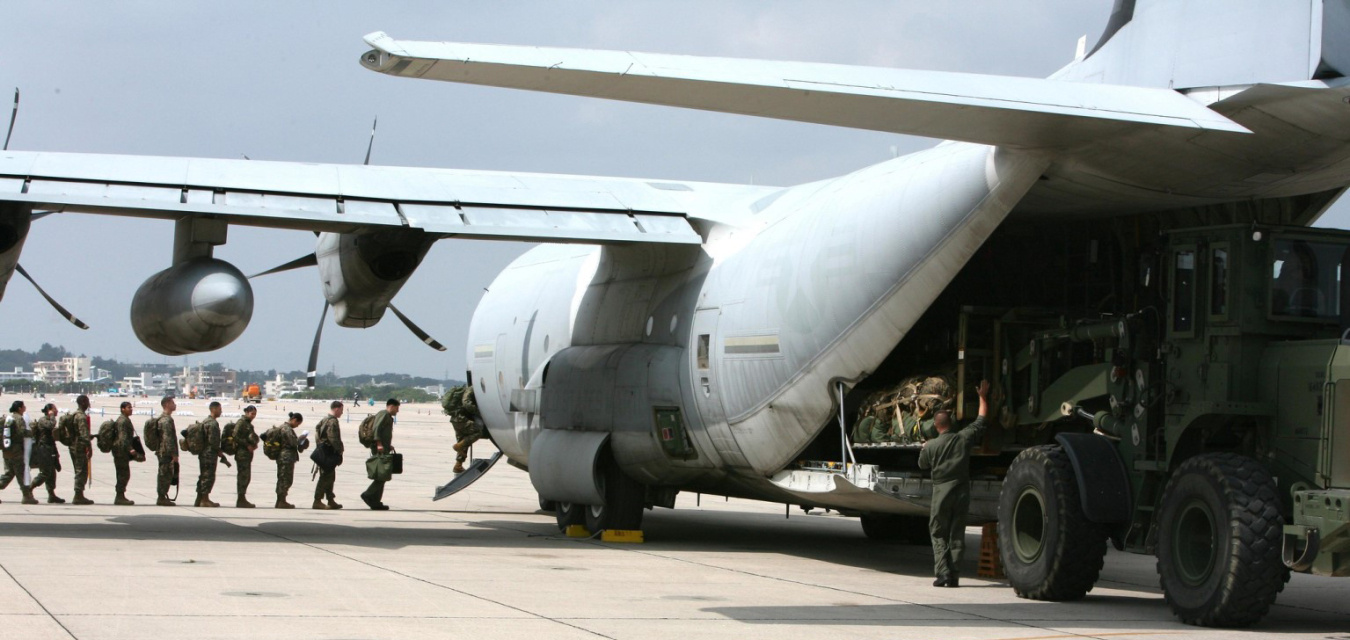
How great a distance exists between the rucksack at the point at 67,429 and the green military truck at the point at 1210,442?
42.7ft

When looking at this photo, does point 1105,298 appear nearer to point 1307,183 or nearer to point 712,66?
point 1307,183

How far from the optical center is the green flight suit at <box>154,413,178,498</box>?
60.4ft

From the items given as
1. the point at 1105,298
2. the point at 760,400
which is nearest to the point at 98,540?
the point at 760,400

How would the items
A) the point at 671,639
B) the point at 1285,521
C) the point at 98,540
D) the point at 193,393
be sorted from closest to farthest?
the point at 671,639
the point at 1285,521
the point at 98,540
the point at 193,393

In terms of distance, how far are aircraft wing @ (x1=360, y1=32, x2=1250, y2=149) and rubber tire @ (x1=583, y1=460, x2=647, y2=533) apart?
22.7 ft

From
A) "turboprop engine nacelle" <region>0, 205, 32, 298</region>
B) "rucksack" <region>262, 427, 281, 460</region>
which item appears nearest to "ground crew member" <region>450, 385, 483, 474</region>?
"rucksack" <region>262, 427, 281, 460</region>

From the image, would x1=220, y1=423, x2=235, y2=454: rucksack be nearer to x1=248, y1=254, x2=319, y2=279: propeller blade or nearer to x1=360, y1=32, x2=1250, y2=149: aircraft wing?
x1=248, y1=254, x2=319, y2=279: propeller blade

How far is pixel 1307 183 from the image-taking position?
9.52m

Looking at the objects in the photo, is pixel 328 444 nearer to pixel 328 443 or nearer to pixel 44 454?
pixel 328 443

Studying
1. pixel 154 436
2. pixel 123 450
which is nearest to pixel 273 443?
pixel 154 436

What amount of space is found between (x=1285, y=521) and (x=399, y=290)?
30.3 ft

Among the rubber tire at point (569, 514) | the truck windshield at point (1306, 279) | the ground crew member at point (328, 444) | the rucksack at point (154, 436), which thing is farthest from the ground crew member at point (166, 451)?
the truck windshield at point (1306, 279)

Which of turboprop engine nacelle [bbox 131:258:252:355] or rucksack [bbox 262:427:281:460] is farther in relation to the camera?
rucksack [bbox 262:427:281:460]

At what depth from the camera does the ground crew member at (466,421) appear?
19.0m
